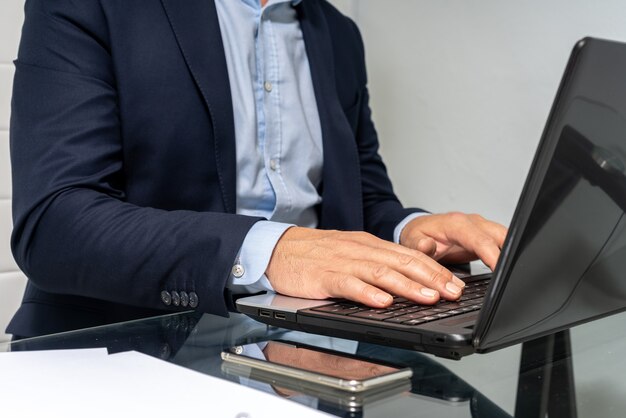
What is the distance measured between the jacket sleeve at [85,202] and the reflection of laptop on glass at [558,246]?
0.75ft

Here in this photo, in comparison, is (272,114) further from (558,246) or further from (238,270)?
(558,246)

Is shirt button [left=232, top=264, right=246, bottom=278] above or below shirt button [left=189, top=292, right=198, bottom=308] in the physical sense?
above

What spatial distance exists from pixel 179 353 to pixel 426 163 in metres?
1.41

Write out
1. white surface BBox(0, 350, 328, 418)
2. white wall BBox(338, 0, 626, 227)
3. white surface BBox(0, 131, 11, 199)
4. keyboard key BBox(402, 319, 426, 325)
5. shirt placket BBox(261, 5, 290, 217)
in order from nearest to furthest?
white surface BBox(0, 350, 328, 418)
keyboard key BBox(402, 319, 426, 325)
shirt placket BBox(261, 5, 290, 217)
white surface BBox(0, 131, 11, 199)
white wall BBox(338, 0, 626, 227)

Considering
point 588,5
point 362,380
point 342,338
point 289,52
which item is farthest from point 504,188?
point 362,380

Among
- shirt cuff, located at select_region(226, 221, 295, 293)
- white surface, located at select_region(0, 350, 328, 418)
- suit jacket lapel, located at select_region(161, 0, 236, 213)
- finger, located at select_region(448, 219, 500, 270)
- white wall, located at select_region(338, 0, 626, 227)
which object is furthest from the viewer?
white wall, located at select_region(338, 0, 626, 227)

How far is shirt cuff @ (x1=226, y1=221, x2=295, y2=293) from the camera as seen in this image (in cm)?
88

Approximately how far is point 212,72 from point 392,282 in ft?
1.82

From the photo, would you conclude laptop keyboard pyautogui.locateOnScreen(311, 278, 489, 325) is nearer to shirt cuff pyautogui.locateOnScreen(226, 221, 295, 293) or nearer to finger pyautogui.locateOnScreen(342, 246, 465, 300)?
finger pyautogui.locateOnScreen(342, 246, 465, 300)

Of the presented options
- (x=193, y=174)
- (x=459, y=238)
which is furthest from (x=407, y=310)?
(x=193, y=174)

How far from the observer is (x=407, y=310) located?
2.43 feet

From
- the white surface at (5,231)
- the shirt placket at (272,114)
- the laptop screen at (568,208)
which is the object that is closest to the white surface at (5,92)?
the white surface at (5,231)

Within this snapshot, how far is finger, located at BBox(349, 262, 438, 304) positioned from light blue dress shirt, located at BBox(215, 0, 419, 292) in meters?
0.42

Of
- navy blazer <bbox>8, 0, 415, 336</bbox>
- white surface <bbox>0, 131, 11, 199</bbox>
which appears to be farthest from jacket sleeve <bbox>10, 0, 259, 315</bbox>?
white surface <bbox>0, 131, 11, 199</bbox>
